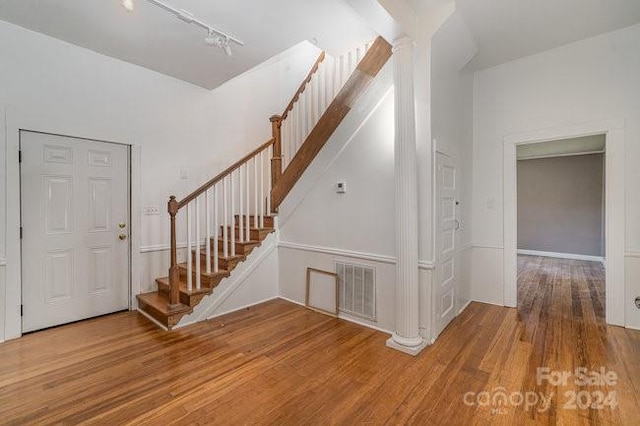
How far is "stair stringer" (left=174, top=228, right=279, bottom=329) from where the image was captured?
3182 mm

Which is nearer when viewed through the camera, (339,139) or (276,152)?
(339,139)

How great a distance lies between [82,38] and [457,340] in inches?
189

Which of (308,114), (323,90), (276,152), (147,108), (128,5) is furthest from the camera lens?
(276,152)

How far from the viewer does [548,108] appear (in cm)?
329

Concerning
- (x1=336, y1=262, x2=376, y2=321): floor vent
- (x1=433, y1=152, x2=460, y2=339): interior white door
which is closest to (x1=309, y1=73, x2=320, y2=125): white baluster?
(x1=433, y1=152, x2=460, y2=339): interior white door

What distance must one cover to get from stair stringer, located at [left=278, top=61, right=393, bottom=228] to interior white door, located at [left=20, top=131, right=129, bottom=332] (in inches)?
78.4

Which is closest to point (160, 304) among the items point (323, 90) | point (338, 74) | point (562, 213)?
point (323, 90)

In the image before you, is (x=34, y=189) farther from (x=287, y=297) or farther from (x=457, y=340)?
(x=457, y=340)

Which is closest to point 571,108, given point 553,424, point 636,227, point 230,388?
point 636,227

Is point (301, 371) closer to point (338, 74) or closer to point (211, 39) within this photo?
point (211, 39)

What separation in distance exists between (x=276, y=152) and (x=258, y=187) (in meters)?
0.56

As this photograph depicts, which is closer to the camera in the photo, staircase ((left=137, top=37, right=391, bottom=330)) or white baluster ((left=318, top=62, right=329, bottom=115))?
staircase ((left=137, top=37, right=391, bottom=330))

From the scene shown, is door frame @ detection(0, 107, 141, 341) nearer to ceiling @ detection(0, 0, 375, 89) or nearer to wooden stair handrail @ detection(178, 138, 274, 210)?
ceiling @ detection(0, 0, 375, 89)

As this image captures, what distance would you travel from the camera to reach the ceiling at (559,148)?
550 centimetres
